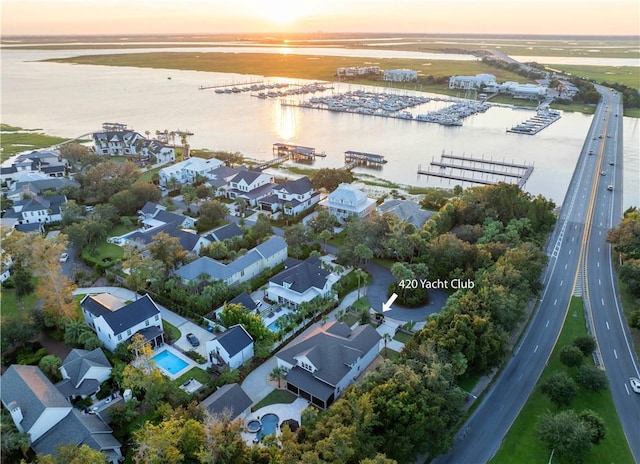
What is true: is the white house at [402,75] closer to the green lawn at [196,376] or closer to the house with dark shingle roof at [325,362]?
the house with dark shingle roof at [325,362]

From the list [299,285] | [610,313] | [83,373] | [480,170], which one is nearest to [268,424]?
[83,373]

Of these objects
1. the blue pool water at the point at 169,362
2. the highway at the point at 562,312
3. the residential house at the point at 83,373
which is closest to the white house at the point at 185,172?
the blue pool water at the point at 169,362

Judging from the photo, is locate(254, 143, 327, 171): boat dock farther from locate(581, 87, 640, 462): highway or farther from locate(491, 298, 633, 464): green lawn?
locate(491, 298, 633, 464): green lawn

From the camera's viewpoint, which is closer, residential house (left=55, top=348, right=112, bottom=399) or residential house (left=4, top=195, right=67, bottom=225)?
residential house (left=55, top=348, right=112, bottom=399)

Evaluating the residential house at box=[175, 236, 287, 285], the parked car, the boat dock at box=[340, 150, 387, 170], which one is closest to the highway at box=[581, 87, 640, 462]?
the parked car

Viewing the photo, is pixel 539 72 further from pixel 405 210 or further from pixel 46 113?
pixel 46 113

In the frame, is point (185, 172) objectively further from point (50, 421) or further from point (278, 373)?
point (50, 421)

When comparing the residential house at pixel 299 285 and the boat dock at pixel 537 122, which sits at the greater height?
the boat dock at pixel 537 122
